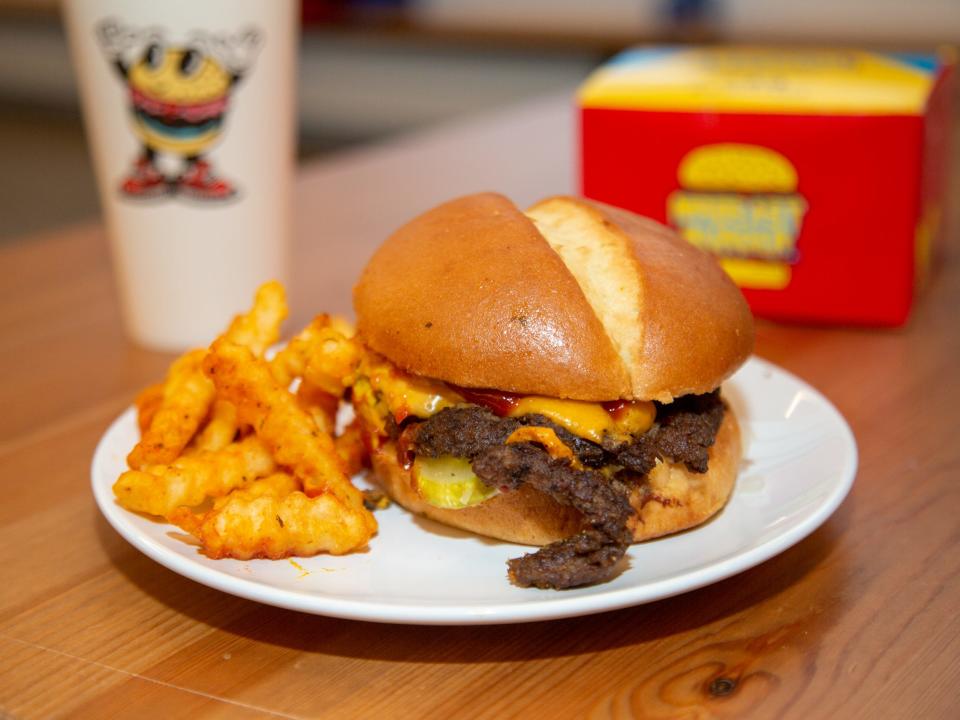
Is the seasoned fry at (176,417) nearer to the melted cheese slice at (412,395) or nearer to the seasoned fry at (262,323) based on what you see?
the seasoned fry at (262,323)

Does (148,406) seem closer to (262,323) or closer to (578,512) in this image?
(262,323)

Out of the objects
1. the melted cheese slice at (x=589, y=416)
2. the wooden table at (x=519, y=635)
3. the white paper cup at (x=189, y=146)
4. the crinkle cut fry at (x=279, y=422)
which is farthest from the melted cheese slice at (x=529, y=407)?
the white paper cup at (x=189, y=146)

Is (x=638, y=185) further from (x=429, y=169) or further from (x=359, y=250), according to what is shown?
(x=429, y=169)

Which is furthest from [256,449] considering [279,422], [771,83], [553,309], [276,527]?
[771,83]

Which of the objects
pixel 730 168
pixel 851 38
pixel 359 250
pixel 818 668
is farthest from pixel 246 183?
pixel 851 38

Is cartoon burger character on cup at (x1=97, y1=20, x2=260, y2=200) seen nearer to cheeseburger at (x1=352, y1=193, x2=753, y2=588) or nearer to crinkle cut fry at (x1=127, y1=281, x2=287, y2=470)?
crinkle cut fry at (x1=127, y1=281, x2=287, y2=470)
